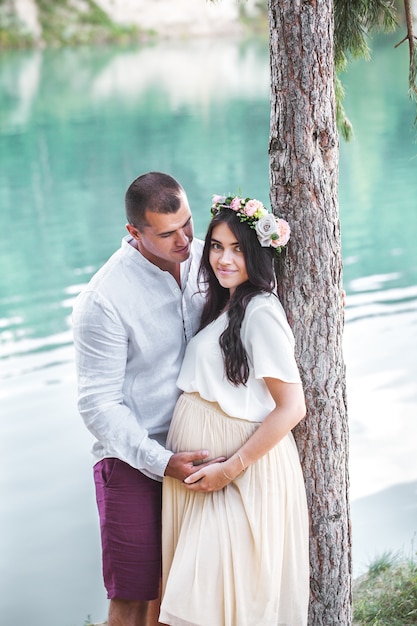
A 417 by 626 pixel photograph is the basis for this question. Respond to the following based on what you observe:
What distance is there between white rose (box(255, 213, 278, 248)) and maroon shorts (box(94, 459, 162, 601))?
2.70 ft

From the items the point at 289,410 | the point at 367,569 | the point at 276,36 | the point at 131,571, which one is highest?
the point at 276,36

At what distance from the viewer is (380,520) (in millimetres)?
4191

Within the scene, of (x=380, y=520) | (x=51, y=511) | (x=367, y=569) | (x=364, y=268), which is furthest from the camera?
(x=364, y=268)

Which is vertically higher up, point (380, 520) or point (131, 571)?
point (131, 571)

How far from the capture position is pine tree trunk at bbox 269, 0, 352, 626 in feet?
8.12

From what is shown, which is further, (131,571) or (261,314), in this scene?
(131,571)

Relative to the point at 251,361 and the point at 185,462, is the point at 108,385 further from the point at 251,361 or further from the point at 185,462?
the point at 251,361

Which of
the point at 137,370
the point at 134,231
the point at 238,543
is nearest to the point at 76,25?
the point at 134,231

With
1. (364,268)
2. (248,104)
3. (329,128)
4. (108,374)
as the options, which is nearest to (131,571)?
(108,374)

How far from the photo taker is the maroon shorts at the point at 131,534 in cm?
269

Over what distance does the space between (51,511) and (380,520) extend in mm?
1650

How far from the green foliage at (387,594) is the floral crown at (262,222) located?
1477 mm

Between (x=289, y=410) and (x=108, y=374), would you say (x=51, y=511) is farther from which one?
(x=289, y=410)

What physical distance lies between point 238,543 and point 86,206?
8.93 m
